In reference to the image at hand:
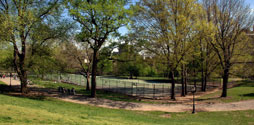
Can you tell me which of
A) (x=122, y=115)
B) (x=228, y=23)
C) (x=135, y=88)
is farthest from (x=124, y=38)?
(x=135, y=88)

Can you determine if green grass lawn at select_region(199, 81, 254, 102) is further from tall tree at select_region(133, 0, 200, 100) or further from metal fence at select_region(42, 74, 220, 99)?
tall tree at select_region(133, 0, 200, 100)

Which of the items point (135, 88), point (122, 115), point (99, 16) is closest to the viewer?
point (122, 115)

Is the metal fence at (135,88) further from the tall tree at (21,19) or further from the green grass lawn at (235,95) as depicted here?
the green grass lawn at (235,95)

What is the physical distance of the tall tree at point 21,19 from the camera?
15.5m

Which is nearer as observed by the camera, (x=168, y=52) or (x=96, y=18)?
(x=96, y=18)

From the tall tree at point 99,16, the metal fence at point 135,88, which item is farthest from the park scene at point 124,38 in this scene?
the metal fence at point 135,88

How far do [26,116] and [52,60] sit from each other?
42.7ft

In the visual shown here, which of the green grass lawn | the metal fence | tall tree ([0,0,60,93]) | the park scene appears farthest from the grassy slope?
the metal fence

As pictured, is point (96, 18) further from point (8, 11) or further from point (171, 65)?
point (171, 65)

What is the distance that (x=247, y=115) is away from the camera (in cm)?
1523

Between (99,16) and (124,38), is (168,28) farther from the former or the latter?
(99,16)

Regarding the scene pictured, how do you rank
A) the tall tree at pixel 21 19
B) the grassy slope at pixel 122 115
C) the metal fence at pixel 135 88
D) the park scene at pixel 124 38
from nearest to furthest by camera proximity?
the grassy slope at pixel 122 115 → the tall tree at pixel 21 19 → the park scene at pixel 124 38 → the metal fence at pixel 135 88

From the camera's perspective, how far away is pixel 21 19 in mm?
16000

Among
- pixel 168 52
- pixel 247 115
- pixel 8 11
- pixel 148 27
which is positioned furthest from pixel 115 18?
pixel 247 115
